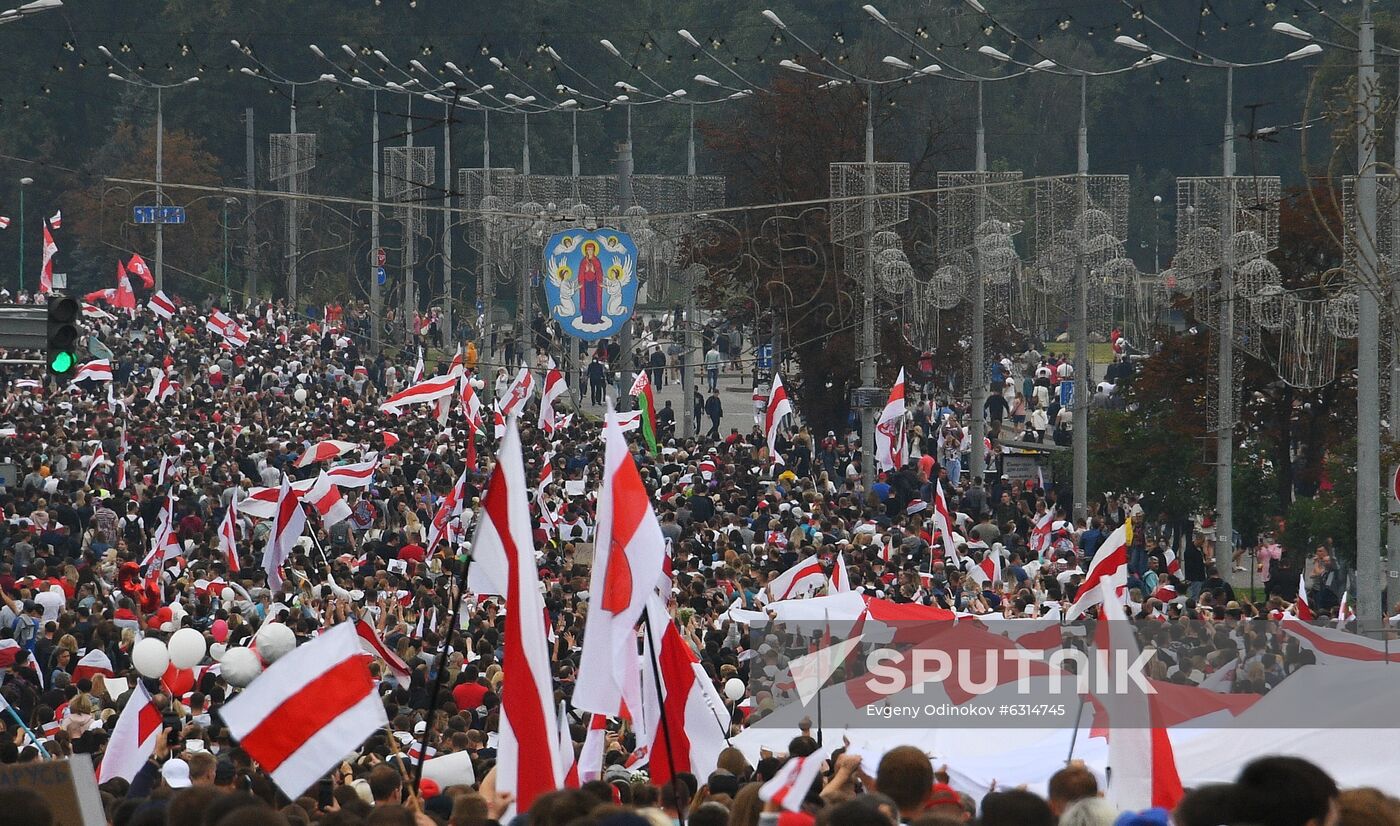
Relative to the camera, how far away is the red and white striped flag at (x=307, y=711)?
7840 mm

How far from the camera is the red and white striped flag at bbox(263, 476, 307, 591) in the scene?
2011cm

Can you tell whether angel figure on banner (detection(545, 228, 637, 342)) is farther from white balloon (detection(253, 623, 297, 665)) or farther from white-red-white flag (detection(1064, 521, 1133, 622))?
white balloon (detection(253, 623, 297, 665))

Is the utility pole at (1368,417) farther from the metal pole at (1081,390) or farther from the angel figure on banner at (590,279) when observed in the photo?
the angel figure on banner at (590,279)

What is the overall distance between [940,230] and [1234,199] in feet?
29.3

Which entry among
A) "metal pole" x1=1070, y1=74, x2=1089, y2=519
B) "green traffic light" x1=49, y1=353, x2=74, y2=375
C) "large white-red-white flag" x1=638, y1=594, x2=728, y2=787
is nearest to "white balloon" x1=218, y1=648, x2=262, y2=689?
"large white-red-white flag" x1=638, y1=594, x2=728, y2=787

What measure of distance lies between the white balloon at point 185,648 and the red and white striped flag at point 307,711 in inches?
292

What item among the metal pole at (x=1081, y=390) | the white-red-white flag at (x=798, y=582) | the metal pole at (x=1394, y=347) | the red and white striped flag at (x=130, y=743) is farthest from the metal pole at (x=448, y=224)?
the red and white striped flag at (x=130, y=743)

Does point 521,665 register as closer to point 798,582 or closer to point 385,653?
point 385,653

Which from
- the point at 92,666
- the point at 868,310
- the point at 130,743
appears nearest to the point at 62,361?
the point at 92,666

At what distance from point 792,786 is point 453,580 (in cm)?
1330

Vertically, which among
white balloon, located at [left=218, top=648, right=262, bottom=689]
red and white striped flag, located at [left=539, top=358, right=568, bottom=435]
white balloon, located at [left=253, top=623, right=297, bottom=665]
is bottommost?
white balloon, located at [left=218, top=648, right=262, bottom=689]

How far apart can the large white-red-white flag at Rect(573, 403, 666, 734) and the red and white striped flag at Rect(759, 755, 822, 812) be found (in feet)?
6.54

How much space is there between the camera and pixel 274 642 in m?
14.8

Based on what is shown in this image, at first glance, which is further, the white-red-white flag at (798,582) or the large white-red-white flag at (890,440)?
the large white-red-white flag at (890,440)
